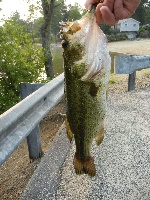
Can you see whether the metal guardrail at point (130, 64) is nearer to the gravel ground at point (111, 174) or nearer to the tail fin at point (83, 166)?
the gravel ground at point (111, 174)

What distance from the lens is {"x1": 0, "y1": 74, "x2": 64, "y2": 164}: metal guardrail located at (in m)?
2.78

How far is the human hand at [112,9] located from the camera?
8.25 feet

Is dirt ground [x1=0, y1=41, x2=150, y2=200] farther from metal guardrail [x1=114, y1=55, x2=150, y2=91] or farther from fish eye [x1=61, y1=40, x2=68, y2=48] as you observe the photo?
fish eye [x1=61, y1=40, x2=68, y2=48]

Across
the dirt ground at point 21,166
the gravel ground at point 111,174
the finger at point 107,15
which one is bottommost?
the dirt ground at point 21,166

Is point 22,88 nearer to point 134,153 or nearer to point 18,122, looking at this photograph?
point 18,122

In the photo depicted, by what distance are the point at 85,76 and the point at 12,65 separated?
16.3 feet

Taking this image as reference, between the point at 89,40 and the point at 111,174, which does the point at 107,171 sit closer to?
the point at 111,174

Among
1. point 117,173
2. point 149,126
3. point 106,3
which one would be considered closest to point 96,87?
point 106,3

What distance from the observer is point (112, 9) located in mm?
2781

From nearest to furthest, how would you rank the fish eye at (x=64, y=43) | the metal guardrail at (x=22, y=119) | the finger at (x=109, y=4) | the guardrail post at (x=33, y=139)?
the fish eye at (x=64, y=43)
the finger at (x=109, y=4)
the metal guardrail at (x=22, y=119)
the guardrail post at (x=33, y=139)

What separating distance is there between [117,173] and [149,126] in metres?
1.88

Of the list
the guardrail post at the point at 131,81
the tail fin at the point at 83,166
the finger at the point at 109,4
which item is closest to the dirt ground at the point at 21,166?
the guardrail post at the point at 131,81

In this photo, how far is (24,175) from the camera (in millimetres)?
4285

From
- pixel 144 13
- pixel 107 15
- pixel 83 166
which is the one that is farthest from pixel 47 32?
pixel 144 13
